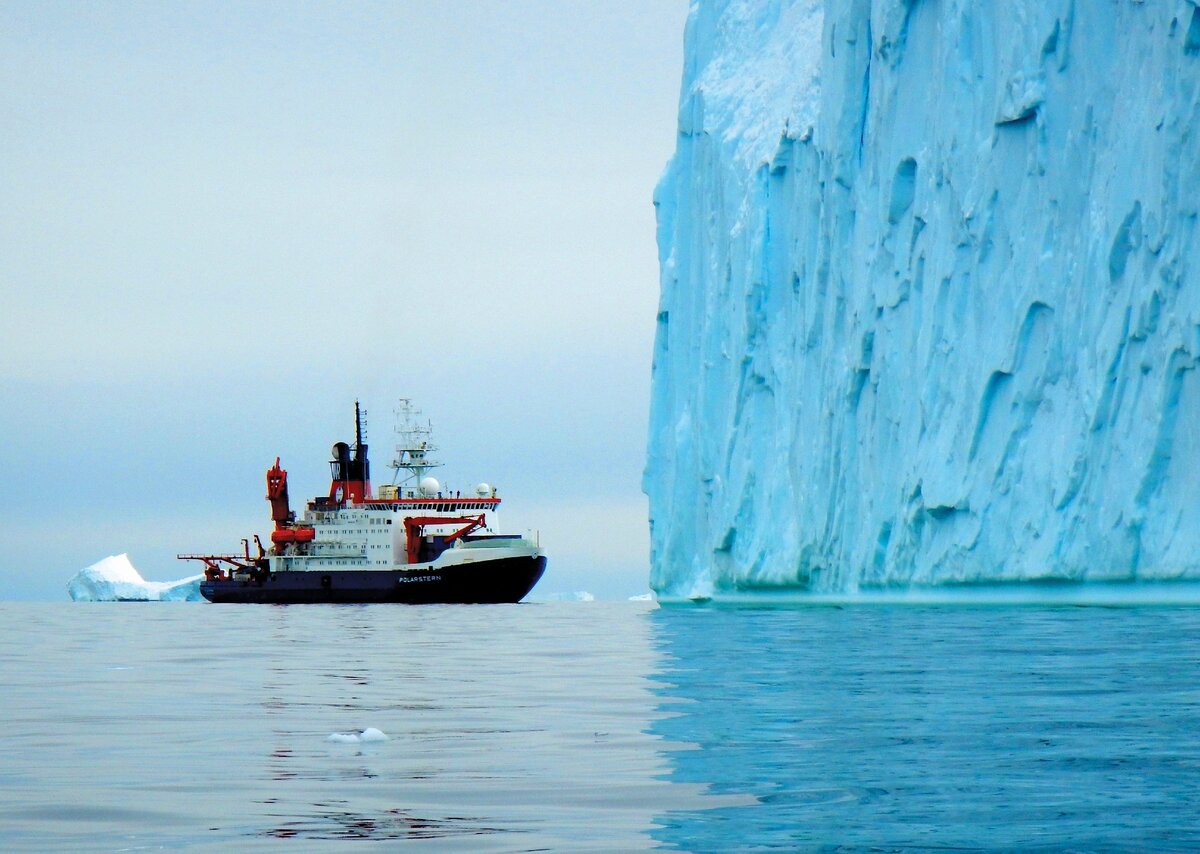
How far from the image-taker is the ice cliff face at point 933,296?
20484 millimetres

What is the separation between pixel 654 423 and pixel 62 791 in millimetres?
28577

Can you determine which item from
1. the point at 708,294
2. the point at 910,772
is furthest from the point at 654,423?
the point at 910,772

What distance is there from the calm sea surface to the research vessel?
3139 cm

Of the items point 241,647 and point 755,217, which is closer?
point 241,647

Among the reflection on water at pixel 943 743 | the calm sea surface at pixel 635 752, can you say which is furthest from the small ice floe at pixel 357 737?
the reflection on water at pixel 943 743

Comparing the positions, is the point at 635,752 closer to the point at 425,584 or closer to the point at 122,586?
the point at 425,584

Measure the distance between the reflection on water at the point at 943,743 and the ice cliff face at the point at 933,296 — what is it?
7.65 metres

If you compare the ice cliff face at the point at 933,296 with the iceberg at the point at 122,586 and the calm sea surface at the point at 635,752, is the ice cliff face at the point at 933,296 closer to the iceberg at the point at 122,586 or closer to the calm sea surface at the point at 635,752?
the calm sea surface at the point at 635,752

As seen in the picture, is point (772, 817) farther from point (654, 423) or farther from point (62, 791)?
point (654, 423)

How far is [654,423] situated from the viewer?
112 feet

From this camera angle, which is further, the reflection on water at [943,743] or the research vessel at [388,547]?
the research vessel at [388,547]

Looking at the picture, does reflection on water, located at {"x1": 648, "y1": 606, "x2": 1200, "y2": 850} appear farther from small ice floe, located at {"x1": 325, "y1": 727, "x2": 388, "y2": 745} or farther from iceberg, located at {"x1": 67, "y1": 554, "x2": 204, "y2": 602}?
iceberg, located at {"x1": 67, "y1": 554, "x2": 204, "y2": 602}

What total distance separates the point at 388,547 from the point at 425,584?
2836mm

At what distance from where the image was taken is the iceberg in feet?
219
